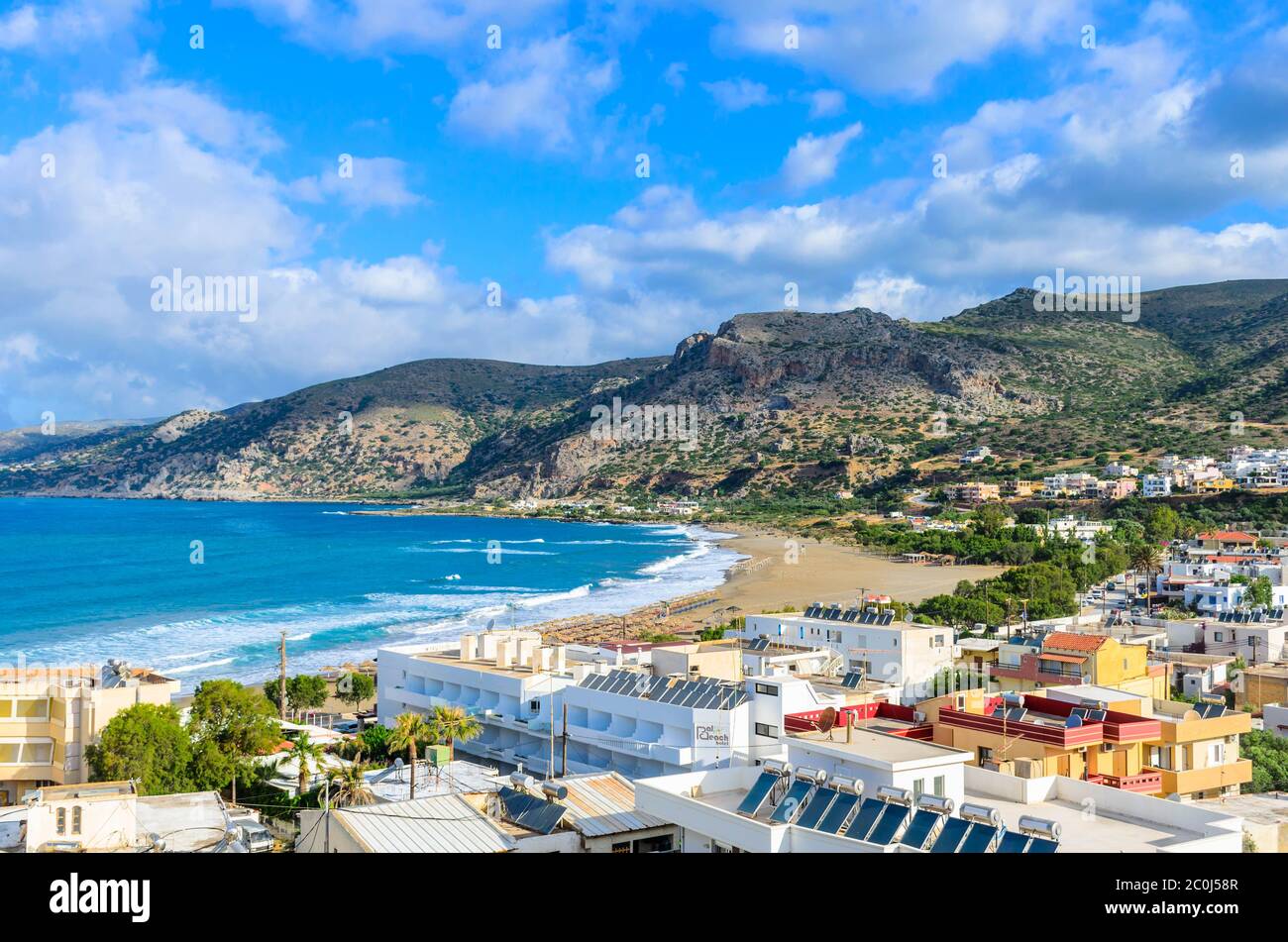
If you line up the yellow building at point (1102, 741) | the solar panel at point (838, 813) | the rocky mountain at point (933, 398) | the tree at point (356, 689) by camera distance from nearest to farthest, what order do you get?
the solar panel at point (838, 813) → the yellow building at point (1102, 741) → the tree at point (356, 689) → the rocky mountain at point (933, 398)

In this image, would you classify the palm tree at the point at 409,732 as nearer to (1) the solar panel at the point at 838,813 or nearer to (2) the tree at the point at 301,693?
(1) the solar panel at the point at 838,813

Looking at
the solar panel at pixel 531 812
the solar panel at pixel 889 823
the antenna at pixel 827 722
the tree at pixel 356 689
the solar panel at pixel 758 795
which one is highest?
the solar panel at pixel 889 823

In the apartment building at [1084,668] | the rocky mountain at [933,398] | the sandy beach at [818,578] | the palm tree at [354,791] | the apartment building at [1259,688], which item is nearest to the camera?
the palm tree at [354,791]

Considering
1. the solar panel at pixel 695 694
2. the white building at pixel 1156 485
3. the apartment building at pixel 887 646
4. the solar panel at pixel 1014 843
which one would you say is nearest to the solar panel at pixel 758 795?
the solar panel at pixel 1014 843

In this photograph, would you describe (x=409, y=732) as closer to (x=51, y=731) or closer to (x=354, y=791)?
(x=354, y=791)

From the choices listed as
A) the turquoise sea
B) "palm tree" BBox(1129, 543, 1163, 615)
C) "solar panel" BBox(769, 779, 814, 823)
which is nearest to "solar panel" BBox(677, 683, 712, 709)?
"solar panel" BBox(769, 779, 814, 823)
